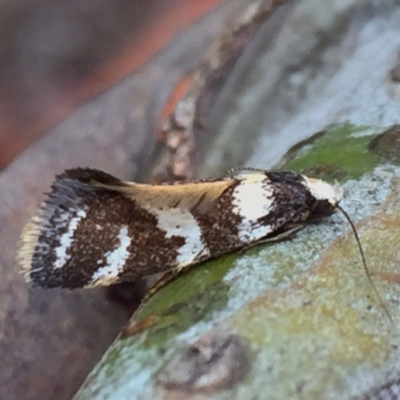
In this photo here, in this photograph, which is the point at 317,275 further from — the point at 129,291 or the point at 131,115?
the point at 131,115

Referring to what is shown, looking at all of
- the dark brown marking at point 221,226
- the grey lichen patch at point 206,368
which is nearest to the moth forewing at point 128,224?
the dark brown marking at point 221,226

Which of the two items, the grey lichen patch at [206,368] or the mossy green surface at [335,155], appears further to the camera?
the mossy green surface at [335,155]

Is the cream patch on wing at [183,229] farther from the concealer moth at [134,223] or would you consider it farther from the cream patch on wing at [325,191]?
the cream patch on wing at [325,191]

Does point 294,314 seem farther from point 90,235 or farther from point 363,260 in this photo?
point 90,235

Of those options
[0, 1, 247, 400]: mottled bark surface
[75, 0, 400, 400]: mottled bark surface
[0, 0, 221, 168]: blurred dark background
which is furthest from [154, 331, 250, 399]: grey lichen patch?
[0, 0, 221, 168]: blurred dark background

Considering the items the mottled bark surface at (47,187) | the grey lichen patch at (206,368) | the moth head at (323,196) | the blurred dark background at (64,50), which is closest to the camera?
the grey lichen patch at (206,368)

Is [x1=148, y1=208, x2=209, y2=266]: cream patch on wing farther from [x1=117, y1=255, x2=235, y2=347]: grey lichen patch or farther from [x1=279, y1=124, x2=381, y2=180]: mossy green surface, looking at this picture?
[x1=279, y1=124, x2=381, y2=180]: mossy green surface

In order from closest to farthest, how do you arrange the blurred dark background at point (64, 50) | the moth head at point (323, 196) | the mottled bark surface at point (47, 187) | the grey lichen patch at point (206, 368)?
the grey lichen patch at point (206, 368) < the moth head at point (323, 196) < the mottled bark surface at point (47, 187) < the blurred dark background at point (64, 50)
